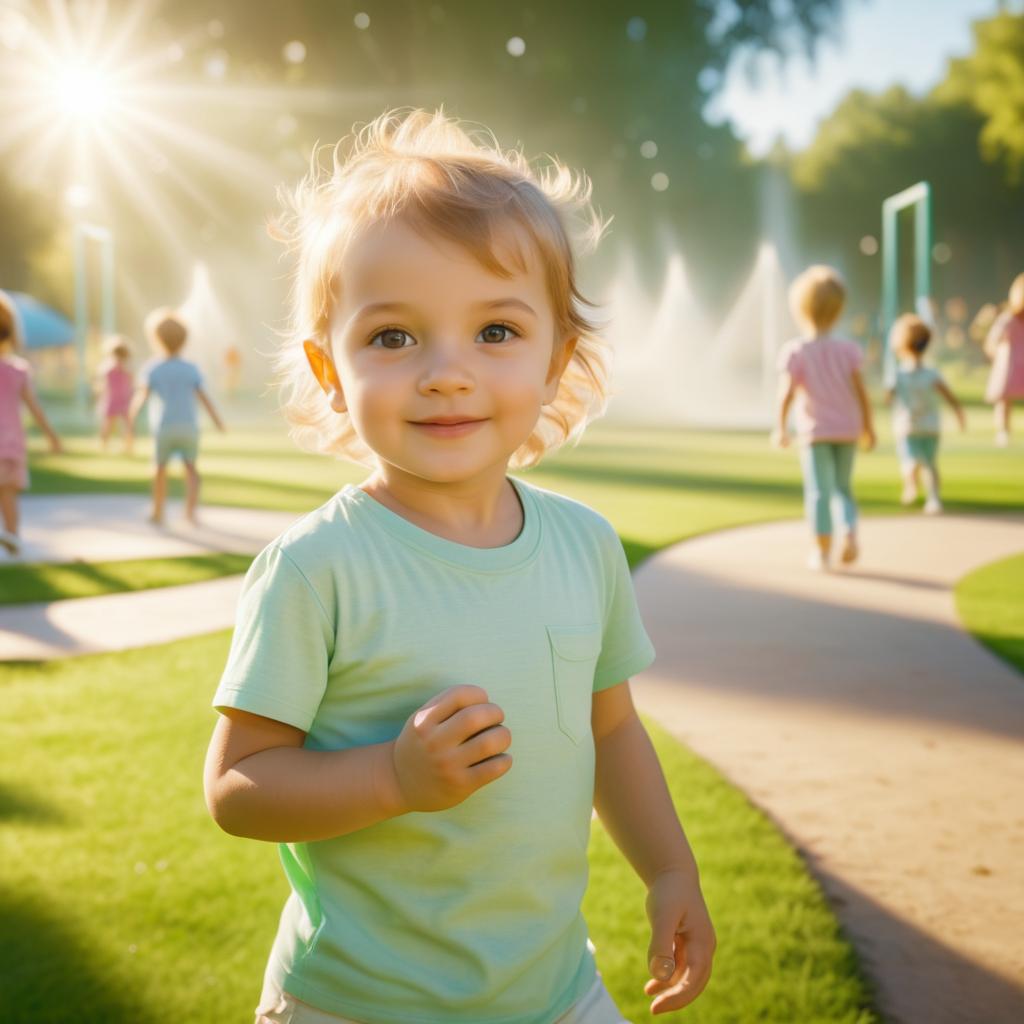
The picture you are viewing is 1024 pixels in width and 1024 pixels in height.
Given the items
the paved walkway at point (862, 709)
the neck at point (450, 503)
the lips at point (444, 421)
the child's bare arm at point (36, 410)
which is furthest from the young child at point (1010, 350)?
the lips at point (444, 421)

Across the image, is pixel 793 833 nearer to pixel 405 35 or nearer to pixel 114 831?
pixel 114 831

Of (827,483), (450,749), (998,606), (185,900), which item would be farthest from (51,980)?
(827,483)

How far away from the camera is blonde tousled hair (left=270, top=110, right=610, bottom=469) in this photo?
1.61m

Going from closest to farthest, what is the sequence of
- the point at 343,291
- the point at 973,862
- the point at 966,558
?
1. the point at 343,291
2. the point at 973,862
3. the point at 966,558

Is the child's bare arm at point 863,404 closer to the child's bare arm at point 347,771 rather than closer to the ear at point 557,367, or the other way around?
the ear at point 557,367

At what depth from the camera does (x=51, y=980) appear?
8.91 ft

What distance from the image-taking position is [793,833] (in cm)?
358

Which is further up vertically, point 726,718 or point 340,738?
point 340,738

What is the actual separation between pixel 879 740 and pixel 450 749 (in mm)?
3391

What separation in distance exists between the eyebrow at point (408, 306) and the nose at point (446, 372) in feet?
0.21

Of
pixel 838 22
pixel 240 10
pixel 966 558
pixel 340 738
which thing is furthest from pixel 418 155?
pixel 838 22

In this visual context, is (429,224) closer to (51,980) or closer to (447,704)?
(447,704)

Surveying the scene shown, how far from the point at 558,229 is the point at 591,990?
1.10m

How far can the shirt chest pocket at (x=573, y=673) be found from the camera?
64.4 inches
